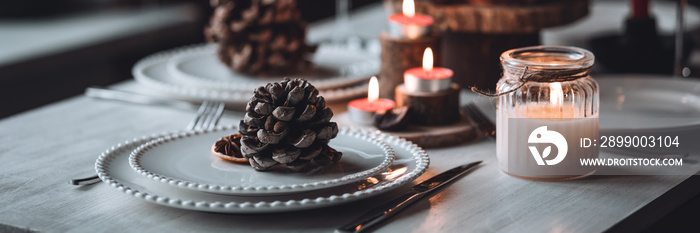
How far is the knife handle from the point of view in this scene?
26.8 inches

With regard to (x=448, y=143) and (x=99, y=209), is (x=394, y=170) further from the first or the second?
(x=99, y=209)

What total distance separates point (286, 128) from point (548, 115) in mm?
279

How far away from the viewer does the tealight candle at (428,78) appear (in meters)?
0.98

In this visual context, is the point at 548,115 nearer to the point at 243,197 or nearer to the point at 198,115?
the point at 243,197

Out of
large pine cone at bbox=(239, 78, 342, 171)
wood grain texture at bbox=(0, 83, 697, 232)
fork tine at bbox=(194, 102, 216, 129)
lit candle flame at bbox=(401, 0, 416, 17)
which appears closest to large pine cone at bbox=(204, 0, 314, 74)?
fork tine at bbox=(194, 102, 216, 129)

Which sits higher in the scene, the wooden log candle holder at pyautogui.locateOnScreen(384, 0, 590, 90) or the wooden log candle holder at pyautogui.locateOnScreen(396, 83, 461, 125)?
the wooden log candle holder at pyautogui.locateOnScreen(384, 0, 590, 90)

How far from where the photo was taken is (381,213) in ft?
2.32

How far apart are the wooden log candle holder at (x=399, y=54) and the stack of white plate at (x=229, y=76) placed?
0.07 metres

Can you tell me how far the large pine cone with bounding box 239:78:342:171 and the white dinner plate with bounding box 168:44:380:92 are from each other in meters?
0.38

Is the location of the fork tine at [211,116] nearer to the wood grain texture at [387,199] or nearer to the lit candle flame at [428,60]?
the wood grain texture at [387,199]

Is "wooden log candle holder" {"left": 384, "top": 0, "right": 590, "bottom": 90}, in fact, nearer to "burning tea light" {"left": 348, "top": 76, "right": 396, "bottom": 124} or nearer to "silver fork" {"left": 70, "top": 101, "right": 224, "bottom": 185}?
"burning tea light" {"left": 348, "top": 76, "right": 396, "bottom": 124}

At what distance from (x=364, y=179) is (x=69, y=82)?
1824mm

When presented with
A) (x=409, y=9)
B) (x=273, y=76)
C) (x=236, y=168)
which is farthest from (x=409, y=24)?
(x=236, y=168)

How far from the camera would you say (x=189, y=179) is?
74 cm
